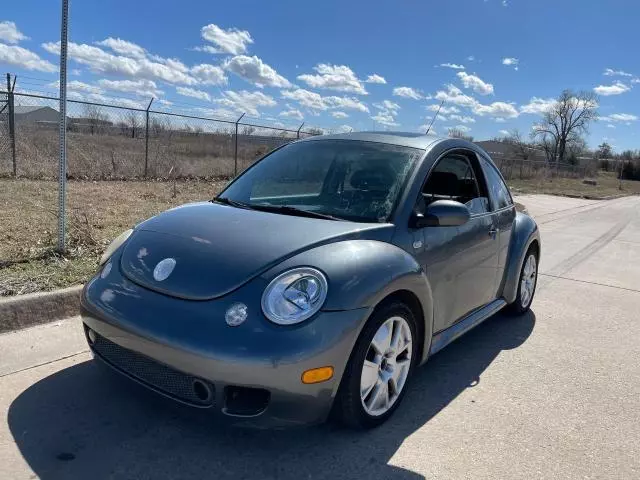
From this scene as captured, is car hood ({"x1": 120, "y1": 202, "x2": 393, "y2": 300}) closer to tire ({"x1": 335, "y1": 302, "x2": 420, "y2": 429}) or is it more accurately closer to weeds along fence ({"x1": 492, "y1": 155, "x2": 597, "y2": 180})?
tire ({"x1": 335, "y1": 302, "x2": 420, "y2": 429})

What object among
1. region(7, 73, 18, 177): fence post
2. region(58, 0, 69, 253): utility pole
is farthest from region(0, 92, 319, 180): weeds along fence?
region(58, 0, 69, 253): utility pole

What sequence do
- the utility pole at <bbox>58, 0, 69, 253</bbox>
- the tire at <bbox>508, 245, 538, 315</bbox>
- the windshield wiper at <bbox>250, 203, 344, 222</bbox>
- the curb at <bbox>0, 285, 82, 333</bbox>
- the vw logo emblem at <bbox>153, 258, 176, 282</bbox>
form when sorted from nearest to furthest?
the vw logo emblem at <bbox>153, 258, 176, 282</bbox> < the windshield wiper at <bbox>250, 203, 344, 222</bbox> < the curb at <bbox>0, 285, 82, 333</bbox> < the utility pole at <bbox>58, 0, 69, 253</bbox> < the tire at <bbox>508, 245, 538, 315</bbox>

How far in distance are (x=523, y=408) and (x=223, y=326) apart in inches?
82.3

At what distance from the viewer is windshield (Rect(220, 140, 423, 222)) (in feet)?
11.4

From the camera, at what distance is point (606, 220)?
628 inches

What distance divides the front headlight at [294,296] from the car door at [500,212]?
2.33 m

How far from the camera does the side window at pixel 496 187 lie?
462cm

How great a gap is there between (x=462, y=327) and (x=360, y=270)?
1463 mm

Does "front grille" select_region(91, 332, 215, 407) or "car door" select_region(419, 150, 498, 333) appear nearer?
"front grille" select_region(91, 332, 215, 407)

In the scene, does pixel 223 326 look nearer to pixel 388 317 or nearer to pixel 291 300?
pixel 291 300

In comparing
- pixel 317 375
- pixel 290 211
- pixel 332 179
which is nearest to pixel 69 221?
pixel 332 179

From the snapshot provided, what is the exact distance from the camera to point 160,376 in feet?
8.64

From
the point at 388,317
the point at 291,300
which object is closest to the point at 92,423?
the point at 291,300

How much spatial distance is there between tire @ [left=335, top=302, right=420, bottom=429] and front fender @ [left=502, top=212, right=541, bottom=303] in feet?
6.02
